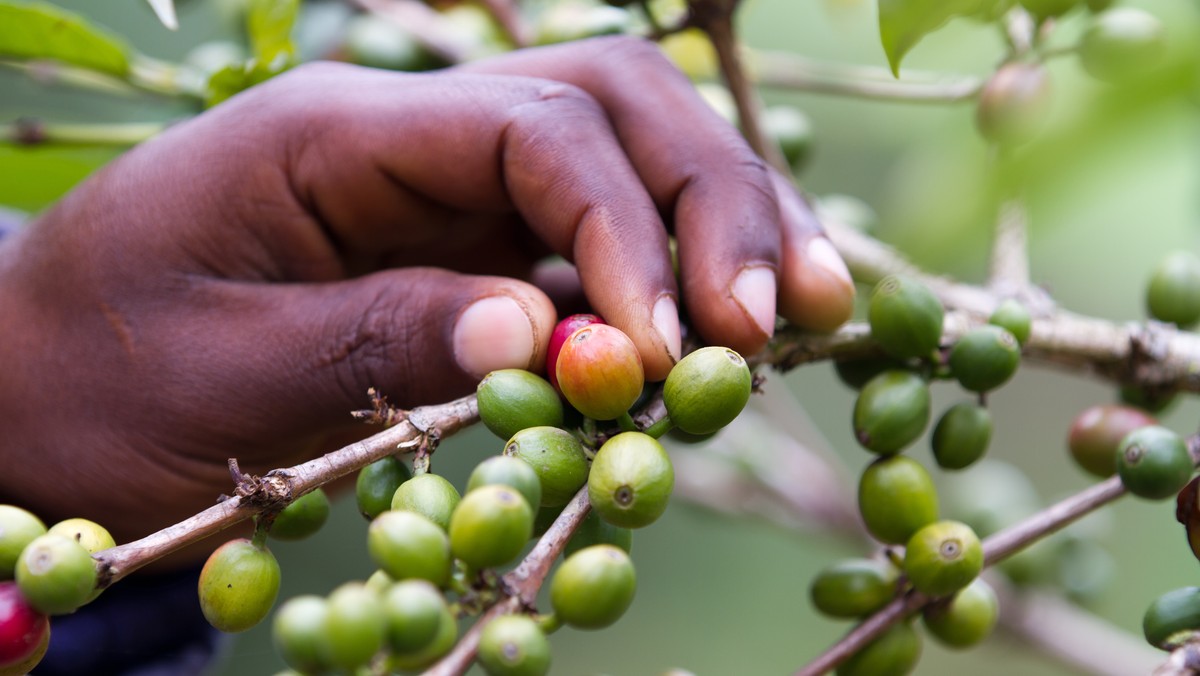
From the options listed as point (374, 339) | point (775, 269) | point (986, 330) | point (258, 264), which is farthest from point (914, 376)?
point (258, 264)

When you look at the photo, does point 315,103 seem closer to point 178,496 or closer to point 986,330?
point 178,496

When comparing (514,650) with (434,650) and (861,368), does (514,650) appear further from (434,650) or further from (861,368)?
(861,368)

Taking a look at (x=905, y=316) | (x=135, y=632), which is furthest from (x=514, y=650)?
(x=135, y=632)

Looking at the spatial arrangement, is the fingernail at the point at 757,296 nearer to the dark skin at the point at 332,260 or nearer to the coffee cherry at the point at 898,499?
the dark skin at the point at 332,260

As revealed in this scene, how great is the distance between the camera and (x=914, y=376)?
3.85 ft

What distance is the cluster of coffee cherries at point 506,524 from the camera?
0.70 meters

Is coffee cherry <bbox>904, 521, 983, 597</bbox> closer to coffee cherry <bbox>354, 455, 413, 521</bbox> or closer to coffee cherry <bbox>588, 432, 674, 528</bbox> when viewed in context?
coffee cherry <bbox>588, 432, 674, 528</bbox>

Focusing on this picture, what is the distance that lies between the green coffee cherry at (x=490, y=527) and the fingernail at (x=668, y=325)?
0.34 metres

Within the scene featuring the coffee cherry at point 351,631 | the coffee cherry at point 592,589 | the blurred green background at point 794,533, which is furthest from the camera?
the blurred green background at point 794,533

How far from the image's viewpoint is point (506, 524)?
745mm

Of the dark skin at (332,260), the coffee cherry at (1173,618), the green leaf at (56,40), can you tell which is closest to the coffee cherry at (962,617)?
the coffee cherry at (1173,618)

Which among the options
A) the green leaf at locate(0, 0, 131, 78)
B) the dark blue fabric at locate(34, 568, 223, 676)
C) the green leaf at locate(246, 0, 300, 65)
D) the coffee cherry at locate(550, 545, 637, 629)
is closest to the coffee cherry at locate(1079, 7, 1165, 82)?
the coffee cherry at locate(550, 545, 637, 629)

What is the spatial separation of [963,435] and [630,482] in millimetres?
535

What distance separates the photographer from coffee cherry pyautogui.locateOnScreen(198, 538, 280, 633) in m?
0.90
